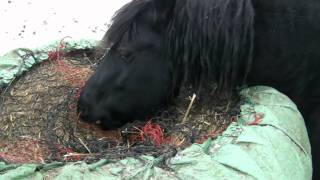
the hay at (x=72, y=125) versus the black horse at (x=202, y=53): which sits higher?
the black horse at (x=202, y=53)

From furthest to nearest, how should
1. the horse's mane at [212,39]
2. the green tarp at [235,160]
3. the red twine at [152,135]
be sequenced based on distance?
1. the red twine at [152,135]
2. the horse's mane at [212,39]
3. the green tarp at [235,160]

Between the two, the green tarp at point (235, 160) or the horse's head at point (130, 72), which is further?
the horse's head at point (130, 72)

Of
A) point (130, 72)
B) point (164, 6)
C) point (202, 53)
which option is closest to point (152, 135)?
point (130, 72)

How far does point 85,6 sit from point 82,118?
2.29 metres

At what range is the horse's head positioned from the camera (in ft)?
7.41

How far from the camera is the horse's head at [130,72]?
2258 millimetres

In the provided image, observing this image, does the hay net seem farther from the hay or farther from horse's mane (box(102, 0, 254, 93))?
horse's mane (box(102, 0, 254, 93))

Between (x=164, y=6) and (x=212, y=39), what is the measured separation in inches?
9.2

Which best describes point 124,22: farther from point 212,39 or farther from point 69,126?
point 69,126

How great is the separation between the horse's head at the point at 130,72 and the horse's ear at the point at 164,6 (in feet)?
0.04

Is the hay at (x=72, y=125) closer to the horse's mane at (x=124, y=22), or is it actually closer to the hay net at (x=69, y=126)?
the hay net at (x=69, y=126)

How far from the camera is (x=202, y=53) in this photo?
216 centimetres

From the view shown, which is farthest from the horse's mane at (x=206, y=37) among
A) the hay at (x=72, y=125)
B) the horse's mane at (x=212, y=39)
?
the hay at (x=72, y=125)

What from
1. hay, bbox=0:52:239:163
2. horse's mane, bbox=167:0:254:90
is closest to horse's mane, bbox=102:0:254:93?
horse's mane, bbox=167:0:254:90
